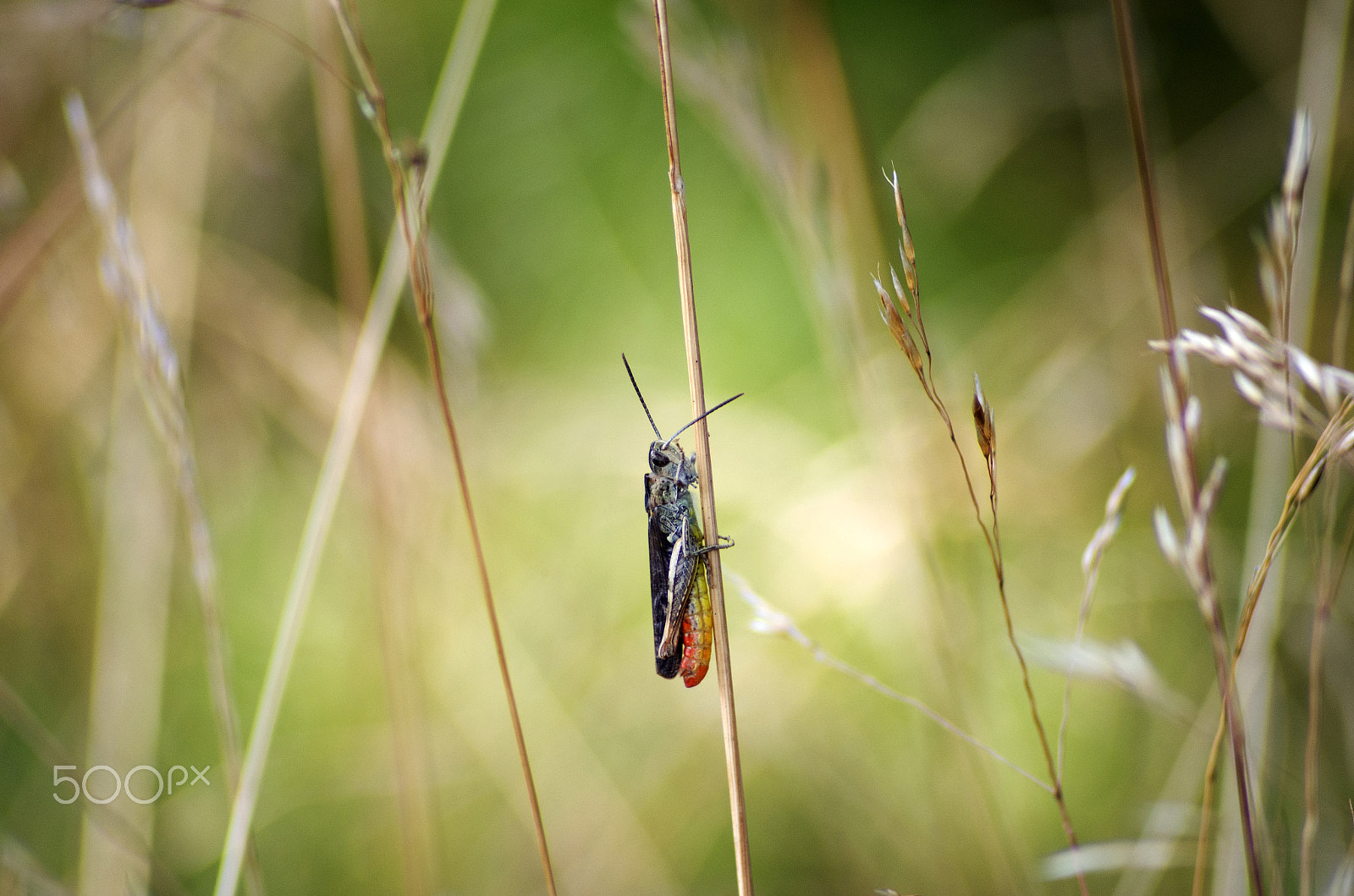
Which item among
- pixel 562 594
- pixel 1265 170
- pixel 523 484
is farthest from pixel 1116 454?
pixel 523 484

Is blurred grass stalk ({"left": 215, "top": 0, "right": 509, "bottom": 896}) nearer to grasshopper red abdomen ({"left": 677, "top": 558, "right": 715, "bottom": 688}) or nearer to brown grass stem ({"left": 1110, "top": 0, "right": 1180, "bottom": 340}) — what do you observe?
grasshopper red abdomen ({"left": 677, "top": 558, "right": 715, "bottom": 688})

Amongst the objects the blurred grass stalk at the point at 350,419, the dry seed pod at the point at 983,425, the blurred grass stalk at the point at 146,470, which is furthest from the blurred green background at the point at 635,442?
the dry seed pod at the point at 983,425

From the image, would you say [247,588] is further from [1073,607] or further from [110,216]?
[1073,607]

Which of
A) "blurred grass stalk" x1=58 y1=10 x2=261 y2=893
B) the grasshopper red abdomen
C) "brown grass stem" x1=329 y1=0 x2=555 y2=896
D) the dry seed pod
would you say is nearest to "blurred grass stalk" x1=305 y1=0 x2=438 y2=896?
"blurred grass stalk" x1=58 y1=10 x2=261 y2=893
